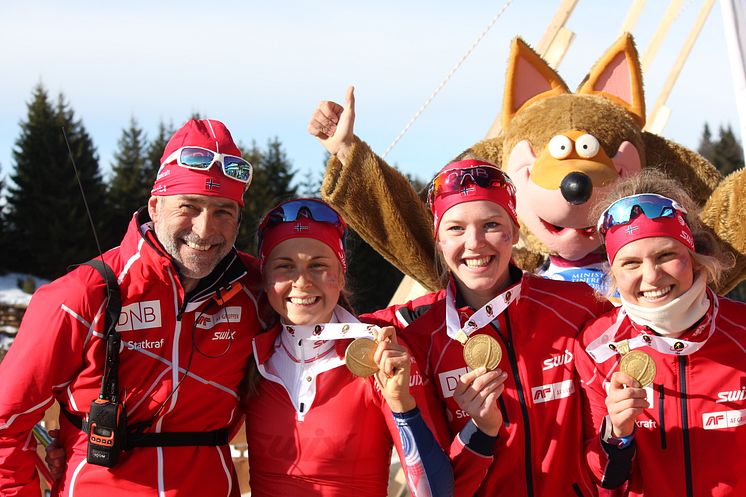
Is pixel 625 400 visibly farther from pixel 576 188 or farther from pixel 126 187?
pixel 126 187

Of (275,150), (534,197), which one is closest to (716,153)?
(275,150)

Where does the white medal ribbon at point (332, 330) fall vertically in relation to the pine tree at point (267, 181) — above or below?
below

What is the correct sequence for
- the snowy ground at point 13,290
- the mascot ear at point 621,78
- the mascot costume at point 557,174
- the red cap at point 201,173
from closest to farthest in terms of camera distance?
the red cap at point 201,173
the mascot costume at point 557,174
the mascot ear at point 621,78
the snowy ground at point 13,290

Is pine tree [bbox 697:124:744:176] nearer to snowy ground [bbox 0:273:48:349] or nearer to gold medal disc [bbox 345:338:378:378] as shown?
snowy ground [bbox 0:273:48:349]

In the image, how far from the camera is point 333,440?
9.27 ft

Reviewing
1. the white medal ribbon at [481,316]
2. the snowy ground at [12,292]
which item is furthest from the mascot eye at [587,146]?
the snowy ground at [12,292]

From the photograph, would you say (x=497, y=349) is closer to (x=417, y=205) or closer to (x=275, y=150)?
(x=417, y=205)

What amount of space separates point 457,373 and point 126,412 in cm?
123

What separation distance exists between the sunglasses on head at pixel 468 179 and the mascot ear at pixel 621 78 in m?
1.65

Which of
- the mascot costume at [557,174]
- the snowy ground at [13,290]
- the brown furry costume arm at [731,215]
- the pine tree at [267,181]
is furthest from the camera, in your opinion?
the pine tree at [267,181]

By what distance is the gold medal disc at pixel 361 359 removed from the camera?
2.64m

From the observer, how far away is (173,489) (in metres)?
2.87

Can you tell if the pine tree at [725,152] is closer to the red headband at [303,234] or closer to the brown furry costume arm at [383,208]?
the brown furry costume arm at [383,208]

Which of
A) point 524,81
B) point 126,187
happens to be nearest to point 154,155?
point 126,187
